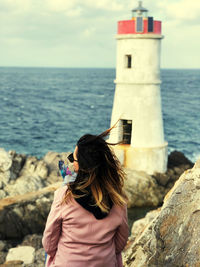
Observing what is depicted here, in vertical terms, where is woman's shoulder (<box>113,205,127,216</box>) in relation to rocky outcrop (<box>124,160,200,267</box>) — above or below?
above

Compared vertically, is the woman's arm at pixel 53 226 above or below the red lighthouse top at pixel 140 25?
below

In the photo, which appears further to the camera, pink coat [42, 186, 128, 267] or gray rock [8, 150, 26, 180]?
gray rock [8, 150, 26, 180]

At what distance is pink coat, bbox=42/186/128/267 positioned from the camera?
2705mm

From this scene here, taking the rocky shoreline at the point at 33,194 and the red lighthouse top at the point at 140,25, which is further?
the red lighthouse top at the point at 140,25

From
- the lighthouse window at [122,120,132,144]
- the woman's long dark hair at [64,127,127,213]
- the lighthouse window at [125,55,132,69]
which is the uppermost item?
the lighthouse window at [125,55,132,69]

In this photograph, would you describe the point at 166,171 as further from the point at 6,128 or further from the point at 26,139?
the point at 6,128

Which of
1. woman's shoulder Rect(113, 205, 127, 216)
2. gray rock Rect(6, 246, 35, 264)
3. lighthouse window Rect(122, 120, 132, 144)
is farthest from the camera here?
lighthouse window Rect(122, 120, 132, 144)

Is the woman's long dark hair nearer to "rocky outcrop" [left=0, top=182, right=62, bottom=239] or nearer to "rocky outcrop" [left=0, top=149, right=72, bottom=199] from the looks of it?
"rocky outcrop" [left=0, top=182, right=62, bottom=239]

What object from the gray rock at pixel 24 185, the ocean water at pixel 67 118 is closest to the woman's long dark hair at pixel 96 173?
the gray rock at pixel 24 185

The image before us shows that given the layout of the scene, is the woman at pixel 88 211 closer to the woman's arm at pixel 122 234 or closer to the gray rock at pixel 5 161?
the woman's arm at pixel 122 234

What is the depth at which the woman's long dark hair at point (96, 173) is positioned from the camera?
8.66ft

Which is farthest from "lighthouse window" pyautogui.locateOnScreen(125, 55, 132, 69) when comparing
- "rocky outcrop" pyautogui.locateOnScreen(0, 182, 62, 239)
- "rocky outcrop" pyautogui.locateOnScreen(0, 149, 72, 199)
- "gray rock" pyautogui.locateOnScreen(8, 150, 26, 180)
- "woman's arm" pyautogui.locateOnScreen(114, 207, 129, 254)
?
"woman's arm" pyautogui.locateOnScreen(114, 207, 129, 254)

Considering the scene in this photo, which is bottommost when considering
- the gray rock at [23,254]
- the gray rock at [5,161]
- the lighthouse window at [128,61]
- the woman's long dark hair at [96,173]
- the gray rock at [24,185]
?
the gray rock at [24,185]

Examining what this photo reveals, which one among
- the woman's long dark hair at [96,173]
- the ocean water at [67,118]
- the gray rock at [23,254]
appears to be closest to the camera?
the woman's long dark hair at [96,173]
